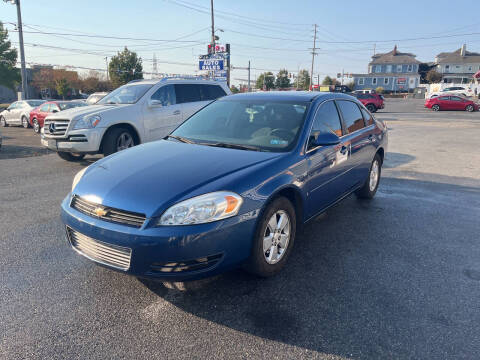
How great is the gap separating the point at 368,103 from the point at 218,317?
98.2ft

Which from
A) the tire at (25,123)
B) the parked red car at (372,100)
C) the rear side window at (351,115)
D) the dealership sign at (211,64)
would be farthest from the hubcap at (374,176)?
the parked red car at (372,100)

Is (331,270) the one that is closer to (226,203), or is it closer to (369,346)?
(369,346)

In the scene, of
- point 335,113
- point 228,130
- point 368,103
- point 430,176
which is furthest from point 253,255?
point 368,103

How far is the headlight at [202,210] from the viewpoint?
251cm

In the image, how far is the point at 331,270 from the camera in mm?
3357

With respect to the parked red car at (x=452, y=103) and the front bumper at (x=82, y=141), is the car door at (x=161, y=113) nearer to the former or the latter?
the front bumper at (x=82, y=141)

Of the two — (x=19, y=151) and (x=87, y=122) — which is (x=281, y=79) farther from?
Result: (x=87, y=122)

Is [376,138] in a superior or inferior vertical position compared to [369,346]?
superior

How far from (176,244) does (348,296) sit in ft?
4.89

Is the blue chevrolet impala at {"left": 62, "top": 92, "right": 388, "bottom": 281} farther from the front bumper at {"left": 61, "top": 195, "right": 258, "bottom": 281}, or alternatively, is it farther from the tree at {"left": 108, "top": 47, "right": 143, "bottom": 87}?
the tree at {"left": 108, "top": 47, "right": 143, "bottom": 87}

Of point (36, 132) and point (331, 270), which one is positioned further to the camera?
point (36, 132)

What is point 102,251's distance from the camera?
2672 millimetres

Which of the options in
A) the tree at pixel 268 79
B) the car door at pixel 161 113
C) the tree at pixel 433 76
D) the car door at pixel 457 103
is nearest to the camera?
the car door at pixel 161 113

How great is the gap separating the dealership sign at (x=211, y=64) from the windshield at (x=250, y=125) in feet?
72.3
